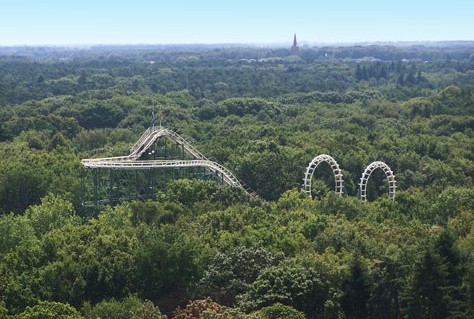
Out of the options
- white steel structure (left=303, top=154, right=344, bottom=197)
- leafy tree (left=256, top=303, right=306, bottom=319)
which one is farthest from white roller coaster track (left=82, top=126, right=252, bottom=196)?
leafy tree (left=256, top=303, right=306, bottom=319)

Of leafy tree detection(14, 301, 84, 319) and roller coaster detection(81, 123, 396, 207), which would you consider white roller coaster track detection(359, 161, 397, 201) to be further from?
leafy tree detection(14, 301, 84, 319)

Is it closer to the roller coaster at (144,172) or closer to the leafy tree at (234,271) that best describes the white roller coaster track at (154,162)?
the roller coaster at (144,172)

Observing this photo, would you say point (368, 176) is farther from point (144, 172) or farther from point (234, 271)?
point (234, 271)

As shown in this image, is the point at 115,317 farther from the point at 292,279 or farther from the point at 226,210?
the point at 226,210

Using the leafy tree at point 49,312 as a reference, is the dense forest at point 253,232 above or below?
below

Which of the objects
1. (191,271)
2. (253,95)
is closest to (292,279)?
(191,271)

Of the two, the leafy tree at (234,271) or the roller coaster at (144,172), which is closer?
the leafy tree at (234,271)

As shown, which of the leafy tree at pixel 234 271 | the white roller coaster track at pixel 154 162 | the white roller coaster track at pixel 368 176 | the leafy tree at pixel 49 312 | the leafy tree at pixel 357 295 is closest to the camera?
the leafy tree at pixel 49 312

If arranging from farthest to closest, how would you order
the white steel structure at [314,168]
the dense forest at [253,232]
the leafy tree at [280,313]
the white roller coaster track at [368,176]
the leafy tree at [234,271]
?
the white roller coaster track at [368,176] → the white steel structure at [314,168] → the leafy tree at [234,271] → the dense forest at [253,232] → the leafy tree at [280,313]

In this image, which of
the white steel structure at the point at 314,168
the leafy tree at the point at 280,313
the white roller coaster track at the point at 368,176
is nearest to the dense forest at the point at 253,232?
the leafy tree at the point at 280,313
